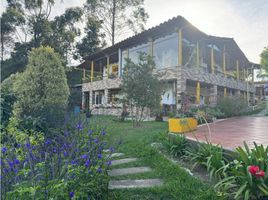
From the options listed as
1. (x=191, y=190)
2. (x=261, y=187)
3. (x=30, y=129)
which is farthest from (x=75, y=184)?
(x=30, y=129)

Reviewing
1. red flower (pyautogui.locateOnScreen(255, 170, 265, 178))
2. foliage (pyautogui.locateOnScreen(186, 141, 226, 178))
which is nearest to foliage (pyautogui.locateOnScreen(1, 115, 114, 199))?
foliage (pyautogui.locateOnScreen(186, 141, 226, 178))

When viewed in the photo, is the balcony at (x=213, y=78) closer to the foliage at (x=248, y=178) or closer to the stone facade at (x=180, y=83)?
the stone facade at (x=180, y=83)

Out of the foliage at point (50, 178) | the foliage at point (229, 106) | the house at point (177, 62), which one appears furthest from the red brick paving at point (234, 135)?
the foliage at point (229, 106)

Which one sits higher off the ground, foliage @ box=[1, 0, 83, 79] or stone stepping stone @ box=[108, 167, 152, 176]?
foliage @ box=[1, 0, 83, 79]

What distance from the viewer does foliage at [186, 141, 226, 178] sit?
342 centimetres

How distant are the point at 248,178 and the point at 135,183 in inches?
65.9

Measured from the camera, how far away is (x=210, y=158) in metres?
3.54

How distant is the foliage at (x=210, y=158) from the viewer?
3.42m

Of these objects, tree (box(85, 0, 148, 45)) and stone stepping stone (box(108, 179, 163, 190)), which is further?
tree (box(85, 0, 148, 45))

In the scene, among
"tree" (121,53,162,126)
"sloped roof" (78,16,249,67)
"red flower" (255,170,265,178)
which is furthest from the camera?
"sloped roof" (78,16,249,67)

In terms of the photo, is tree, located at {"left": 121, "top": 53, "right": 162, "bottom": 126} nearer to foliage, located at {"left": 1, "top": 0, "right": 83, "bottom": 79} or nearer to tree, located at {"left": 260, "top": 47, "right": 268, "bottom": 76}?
foliage, located at {"left": 1, "top": 0, "right": 83, "bottom": 79}

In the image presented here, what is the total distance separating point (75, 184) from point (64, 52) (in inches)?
1155

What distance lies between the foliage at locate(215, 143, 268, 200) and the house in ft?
23.9

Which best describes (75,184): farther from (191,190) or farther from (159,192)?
(191,190)
